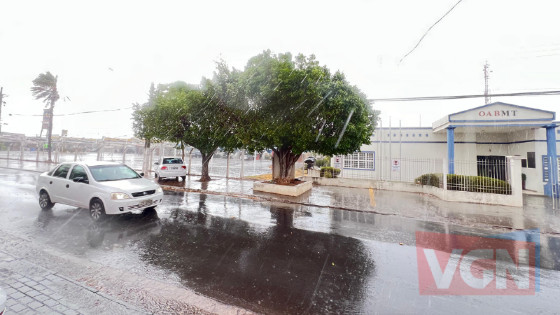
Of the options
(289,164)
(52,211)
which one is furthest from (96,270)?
(289,164)

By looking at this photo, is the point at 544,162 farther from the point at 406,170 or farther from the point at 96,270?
the point at 96,270

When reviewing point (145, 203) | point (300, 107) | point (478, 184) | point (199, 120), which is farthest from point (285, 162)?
point (478, 184)

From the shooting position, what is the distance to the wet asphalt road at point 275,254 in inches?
130

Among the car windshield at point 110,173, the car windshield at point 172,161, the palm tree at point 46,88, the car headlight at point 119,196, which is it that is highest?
the palm tree at point 46,88

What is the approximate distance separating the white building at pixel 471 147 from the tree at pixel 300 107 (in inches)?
217

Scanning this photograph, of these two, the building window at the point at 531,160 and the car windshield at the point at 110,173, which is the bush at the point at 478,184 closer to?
the building window at the point at 531,160

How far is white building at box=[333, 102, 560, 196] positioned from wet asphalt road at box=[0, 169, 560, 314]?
26.5 ft

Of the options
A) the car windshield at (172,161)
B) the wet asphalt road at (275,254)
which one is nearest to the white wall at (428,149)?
the wet asphalt road at (275,254)

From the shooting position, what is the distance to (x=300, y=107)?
1072cm

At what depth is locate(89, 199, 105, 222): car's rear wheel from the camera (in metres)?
6.36

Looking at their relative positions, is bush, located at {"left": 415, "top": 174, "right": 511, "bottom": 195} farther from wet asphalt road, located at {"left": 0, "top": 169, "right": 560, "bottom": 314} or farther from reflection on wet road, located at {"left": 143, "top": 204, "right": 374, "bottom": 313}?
reflection on wet road, located at {"left": 143, "top": 204, "right": 374, "bottom": 313}

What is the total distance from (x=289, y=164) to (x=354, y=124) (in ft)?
13.6

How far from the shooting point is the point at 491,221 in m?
7.98

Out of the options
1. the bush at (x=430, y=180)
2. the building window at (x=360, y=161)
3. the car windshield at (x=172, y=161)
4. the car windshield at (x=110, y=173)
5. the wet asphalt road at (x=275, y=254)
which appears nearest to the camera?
the wet asphalt road at (x=275, y=254)
